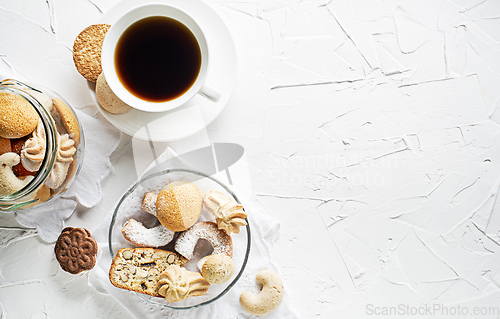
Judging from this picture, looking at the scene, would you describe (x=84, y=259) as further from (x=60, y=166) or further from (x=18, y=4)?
(x=18, y=4)

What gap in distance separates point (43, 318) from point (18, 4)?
2.89 ft

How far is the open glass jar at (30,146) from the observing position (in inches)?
27.4

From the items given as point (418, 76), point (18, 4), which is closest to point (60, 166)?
point (18, 4)

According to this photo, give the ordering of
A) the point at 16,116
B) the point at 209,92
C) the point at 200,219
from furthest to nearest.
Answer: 1. the point at 200,219
2. the point at 209,92
3. the point at 16,116

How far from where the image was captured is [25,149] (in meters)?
0.71

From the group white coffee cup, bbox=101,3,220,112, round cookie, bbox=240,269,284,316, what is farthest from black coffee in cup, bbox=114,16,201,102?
round cookie, bbox=240,269,284,316

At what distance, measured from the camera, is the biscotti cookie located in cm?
86

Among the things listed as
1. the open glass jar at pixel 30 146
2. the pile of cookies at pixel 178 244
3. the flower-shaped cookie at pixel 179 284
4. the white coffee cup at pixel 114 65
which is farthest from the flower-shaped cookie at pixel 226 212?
the open glass jar at pixel 30 146

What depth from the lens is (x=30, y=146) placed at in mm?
717

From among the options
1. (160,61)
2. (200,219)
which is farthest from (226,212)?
(160,61)

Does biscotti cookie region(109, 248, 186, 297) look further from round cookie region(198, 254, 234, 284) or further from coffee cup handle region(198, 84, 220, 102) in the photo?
coffee cup handle region(198, 84, 220, 102)

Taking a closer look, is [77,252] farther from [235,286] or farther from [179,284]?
[235,286]

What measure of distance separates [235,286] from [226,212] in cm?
25

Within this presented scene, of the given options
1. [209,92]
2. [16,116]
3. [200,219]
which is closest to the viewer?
[16,116]
